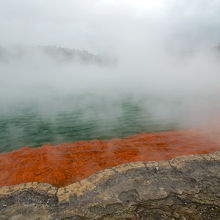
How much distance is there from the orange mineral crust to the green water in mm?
673

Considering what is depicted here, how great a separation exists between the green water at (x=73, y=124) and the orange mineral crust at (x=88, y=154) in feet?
2.21

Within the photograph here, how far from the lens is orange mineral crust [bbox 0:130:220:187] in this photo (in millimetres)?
3699

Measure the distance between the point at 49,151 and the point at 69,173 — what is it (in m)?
1.72

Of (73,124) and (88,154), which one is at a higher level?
(88,154)

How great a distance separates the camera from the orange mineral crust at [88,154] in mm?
3699

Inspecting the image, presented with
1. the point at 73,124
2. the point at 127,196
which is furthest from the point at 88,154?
the point at 73,124

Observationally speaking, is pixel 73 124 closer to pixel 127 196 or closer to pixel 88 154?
pixel 88 154

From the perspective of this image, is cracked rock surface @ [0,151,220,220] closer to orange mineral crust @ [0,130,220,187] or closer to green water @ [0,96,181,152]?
orange mineral crust @ [0,130,220,187]

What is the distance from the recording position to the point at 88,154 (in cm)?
474

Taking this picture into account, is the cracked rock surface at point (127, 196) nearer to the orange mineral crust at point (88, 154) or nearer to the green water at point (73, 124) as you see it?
the orange mineral crust at point (88, 154)

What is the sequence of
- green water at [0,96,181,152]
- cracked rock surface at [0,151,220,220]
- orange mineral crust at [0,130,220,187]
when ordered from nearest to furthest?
cracked rock surface at [0,151,220,220] < orange mineral crust at [0,130,220,187] < green water at [0,96,181,152]

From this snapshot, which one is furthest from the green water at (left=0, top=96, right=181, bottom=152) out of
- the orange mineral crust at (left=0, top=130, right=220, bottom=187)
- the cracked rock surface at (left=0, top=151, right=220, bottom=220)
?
the cracked rock surface at (left=0, top=151, right=220, bottom=220)

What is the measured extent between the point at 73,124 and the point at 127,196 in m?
5.68

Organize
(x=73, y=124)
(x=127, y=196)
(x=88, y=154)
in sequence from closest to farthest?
(x=127, y=196) < (x=88, y=154) < (x=73, y=124)
